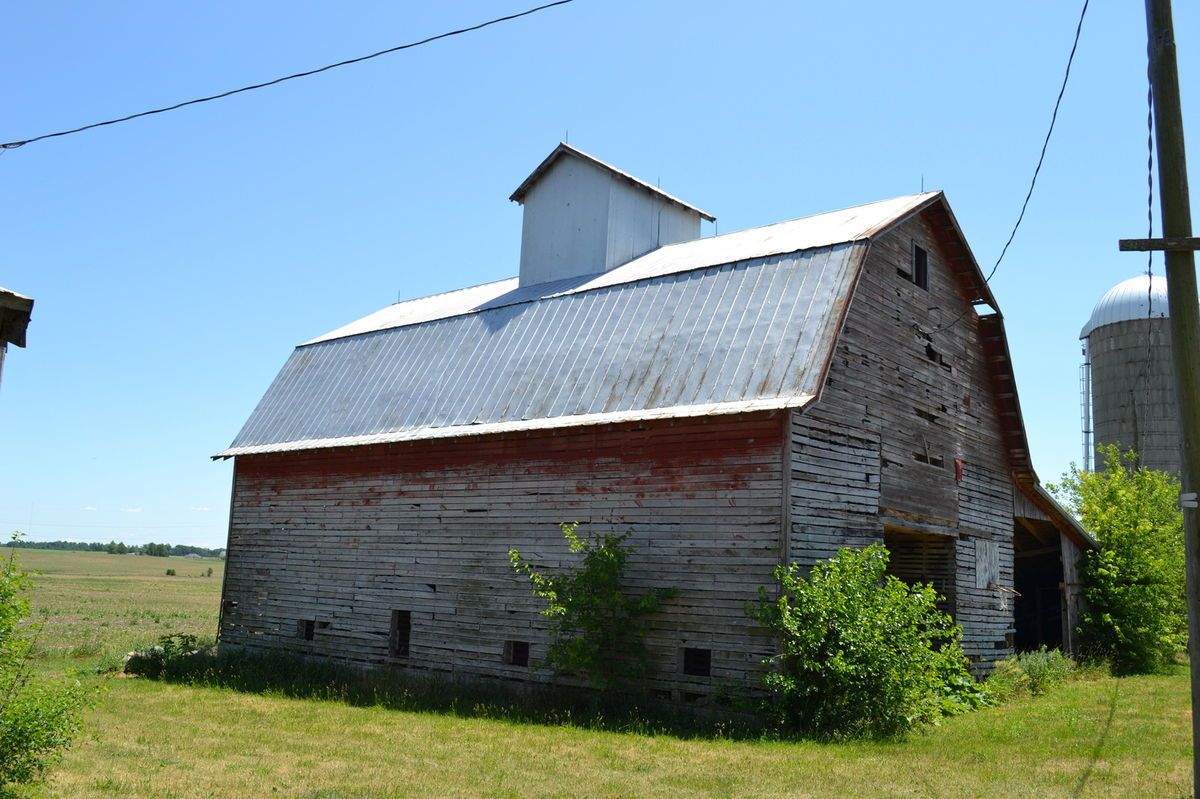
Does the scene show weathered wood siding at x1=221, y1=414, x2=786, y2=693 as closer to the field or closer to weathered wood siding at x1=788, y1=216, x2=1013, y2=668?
weathered wood siding at x1=788, y1=216, x2=1013, y2=668

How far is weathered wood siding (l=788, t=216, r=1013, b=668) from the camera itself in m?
15.3

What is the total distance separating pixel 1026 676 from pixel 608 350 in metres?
9.83

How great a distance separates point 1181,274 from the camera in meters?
8.88

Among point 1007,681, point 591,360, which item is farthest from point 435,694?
point 1007,681

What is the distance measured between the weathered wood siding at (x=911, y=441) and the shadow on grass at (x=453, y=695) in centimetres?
280

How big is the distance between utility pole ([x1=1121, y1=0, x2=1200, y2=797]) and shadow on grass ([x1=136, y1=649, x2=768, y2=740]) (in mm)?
5976

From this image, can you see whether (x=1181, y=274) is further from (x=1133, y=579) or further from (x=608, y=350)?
(x=1133, y=579)

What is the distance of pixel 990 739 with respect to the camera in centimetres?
1316

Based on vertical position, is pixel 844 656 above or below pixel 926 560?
below

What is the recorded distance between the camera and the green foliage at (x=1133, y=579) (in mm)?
22938

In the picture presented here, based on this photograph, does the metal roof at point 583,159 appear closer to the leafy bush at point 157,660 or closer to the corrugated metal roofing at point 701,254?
the corrugated metal roofing at point 701,254

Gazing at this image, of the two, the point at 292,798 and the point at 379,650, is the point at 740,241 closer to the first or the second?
the point at 379,650

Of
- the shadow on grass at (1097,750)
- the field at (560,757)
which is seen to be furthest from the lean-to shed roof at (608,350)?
the shadow on grass at (1097,750)

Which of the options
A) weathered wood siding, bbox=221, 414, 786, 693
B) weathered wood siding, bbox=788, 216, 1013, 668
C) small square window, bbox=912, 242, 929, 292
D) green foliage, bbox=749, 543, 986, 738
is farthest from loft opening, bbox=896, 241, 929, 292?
green foliage, bbox=749, 543, 986, 738
